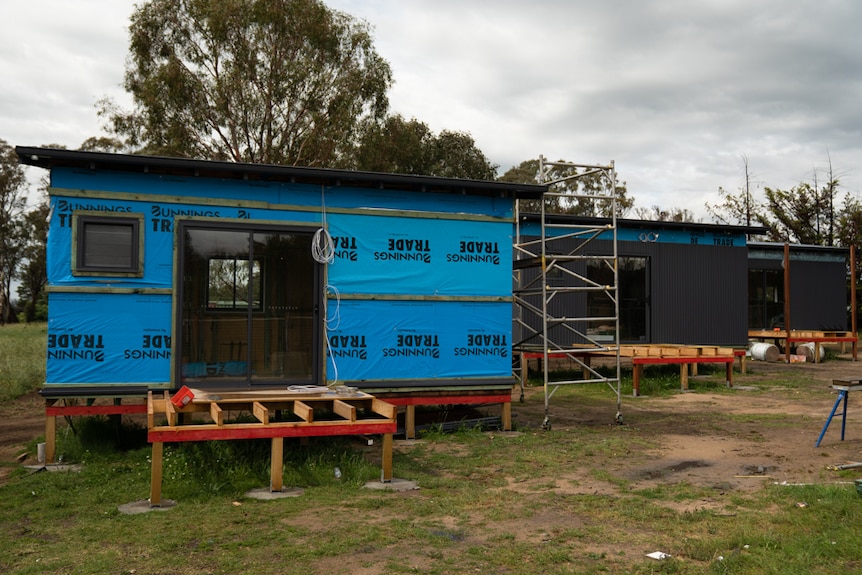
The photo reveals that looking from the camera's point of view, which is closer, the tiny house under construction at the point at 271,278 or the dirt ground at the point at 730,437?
the dirt ground at the point at 730,437

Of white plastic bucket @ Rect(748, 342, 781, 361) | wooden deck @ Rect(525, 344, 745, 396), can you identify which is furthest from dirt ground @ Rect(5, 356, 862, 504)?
white plastic bucket @ Rect(748, 342, 781, 361)

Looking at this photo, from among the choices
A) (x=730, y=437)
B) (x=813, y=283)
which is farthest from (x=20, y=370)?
(x=813, y=283)

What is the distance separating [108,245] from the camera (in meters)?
9.55

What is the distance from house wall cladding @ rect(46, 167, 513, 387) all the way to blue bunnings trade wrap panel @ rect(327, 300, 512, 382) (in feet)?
0.05

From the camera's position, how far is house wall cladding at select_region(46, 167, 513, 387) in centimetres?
941

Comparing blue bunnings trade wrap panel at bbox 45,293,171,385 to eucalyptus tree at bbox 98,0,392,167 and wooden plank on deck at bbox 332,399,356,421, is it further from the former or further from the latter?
eucalyptus tree at bbox 98,0,392,167

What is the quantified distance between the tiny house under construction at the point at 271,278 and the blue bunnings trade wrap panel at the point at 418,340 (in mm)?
18

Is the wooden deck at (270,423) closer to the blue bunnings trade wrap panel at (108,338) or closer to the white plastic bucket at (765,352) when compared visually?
the blue bunnings trade wrap panel at (108,338)

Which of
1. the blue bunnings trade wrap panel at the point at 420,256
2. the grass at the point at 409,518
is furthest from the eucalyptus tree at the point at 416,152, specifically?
the grass at the point at 409,518

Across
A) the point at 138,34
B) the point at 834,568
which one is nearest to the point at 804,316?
the point at 834,568

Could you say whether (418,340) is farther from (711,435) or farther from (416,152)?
(416,152)

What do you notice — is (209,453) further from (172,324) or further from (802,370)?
(802,370)

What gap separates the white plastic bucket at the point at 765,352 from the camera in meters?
23.1

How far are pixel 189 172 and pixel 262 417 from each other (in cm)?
405
